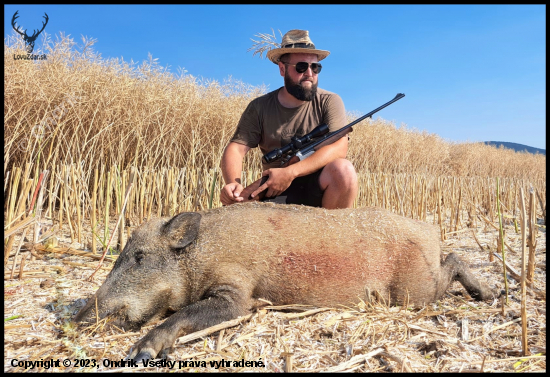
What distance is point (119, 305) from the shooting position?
2.37 m

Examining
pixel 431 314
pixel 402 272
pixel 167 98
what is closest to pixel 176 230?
pixel 402 272

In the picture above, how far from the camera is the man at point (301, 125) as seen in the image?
392 centimetres

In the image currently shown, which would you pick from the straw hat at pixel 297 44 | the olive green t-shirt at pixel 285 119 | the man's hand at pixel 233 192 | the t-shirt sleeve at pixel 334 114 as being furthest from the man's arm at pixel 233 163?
the straw hat at pixel 297 44

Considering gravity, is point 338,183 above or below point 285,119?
below

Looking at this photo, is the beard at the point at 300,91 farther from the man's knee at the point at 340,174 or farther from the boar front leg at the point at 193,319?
the boar front leg at the point at 193,319

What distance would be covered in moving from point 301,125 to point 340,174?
2.83ft

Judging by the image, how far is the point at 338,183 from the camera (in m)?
3.87

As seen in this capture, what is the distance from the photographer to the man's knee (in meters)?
3.84

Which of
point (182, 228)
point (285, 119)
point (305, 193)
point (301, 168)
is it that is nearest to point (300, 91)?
point (285, 119)

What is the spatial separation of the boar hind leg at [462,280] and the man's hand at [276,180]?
4.95 ft

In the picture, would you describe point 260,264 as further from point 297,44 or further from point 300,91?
point 297,44

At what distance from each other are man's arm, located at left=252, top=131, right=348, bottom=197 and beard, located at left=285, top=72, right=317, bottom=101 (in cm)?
60

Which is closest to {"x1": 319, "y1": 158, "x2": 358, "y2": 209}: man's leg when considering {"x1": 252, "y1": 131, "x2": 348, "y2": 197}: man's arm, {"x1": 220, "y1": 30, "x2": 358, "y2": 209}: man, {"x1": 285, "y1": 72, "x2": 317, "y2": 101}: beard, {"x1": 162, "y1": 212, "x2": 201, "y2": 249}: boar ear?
{"x1": 220, "y1": 30, "x2": 358, "y2": 209}: man

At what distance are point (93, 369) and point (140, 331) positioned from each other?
1.46 ft
